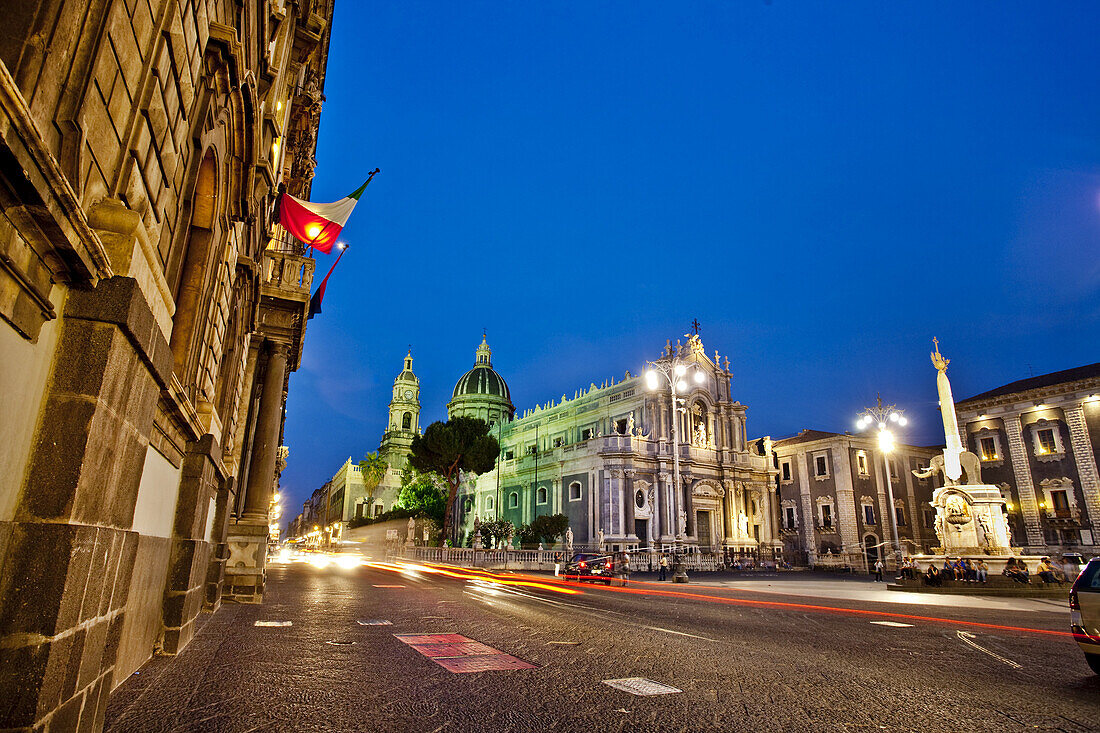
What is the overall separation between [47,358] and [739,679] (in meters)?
5.95

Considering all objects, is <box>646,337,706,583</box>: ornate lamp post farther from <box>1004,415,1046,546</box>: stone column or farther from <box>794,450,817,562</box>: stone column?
<box>1004,415,1046,546</box>: stone column

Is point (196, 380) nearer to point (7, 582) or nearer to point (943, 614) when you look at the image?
point (7, 582)

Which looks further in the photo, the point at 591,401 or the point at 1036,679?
the point at 591,401

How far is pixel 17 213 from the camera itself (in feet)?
7.57

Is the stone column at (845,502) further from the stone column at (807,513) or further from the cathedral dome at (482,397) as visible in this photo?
the cathedral dome at (482,397)

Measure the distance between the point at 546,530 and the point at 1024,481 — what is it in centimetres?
3770

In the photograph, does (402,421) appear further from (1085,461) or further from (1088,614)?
(1088,614)

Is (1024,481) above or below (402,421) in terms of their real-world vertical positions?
below

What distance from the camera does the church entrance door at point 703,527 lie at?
51.5 m

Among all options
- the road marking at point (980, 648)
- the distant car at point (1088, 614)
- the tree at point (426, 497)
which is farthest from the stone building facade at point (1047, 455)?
the tree at point (426, 497)

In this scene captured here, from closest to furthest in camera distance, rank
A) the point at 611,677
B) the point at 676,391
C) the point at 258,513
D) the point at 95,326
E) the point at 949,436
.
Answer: the point at 95,326, the point at 611,677, the point at 258,513, the point at 949,436, the point at 676,391

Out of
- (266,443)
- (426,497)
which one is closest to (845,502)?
(426,497)

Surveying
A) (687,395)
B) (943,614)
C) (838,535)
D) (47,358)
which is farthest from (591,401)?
(47,358)

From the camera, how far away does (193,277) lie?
6492 mm
